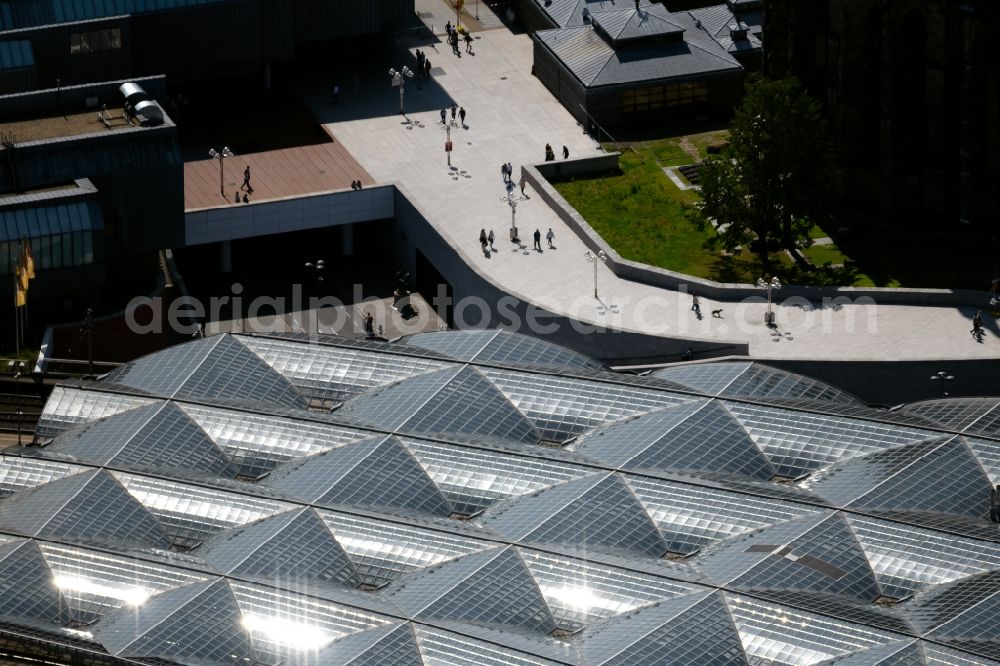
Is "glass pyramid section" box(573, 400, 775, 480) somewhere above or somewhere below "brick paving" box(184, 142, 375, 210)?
below

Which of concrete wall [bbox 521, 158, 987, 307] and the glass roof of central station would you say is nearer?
the glass roof of central station

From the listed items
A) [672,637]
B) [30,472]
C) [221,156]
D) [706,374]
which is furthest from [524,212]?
[672,637]

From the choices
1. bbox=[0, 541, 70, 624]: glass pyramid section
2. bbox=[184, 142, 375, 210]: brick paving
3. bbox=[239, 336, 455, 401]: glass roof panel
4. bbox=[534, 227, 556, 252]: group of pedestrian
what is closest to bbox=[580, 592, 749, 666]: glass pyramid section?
bbox=[239, 336, 455, 401]: glass roof panel

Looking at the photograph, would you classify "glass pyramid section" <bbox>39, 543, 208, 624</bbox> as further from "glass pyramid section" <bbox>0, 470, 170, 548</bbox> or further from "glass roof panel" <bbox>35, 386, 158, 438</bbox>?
"glass roof panel" <bbox>35, 386, 158, 438</bbox>

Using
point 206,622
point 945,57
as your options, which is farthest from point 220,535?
point 945,57

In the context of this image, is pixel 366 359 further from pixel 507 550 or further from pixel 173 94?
pixel 173 94

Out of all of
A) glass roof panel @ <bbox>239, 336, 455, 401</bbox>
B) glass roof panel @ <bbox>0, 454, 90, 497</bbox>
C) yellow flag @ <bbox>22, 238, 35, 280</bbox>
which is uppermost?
yellow flag @ <bbox>22, 238, 35, 280</bbox>

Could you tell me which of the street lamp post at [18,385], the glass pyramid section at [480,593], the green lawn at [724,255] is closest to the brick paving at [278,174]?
the green lawn at [724,255]
